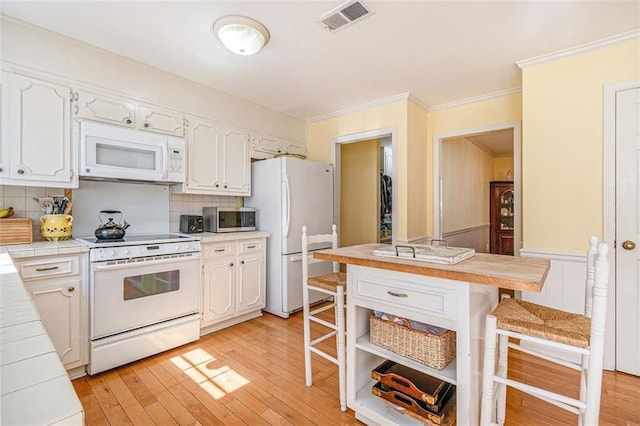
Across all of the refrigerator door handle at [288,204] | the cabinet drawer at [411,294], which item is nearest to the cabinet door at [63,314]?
the refrigerator door handle at [288,204]

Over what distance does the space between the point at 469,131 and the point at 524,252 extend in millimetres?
1546

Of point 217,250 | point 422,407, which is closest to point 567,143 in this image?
point 422,407

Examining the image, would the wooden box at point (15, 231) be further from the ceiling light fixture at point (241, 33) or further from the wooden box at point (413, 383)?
the wooden box at point (413, 383)

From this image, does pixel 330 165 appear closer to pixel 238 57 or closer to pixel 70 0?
pixel 238 57

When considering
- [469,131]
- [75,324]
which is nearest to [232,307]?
[75,324]

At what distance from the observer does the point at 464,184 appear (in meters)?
5.04

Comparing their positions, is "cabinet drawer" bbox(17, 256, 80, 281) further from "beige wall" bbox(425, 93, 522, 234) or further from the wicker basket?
"beige wall" bbox(425, 93, 522, 234)

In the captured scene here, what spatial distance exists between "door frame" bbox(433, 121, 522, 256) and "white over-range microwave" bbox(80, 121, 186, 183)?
288 centimetres

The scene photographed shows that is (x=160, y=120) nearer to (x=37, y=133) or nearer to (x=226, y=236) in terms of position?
(x=37, y=133)

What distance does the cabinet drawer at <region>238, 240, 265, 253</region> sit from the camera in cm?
323

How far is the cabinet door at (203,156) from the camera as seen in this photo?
9.99 ft

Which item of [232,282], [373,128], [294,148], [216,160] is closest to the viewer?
[232,282]

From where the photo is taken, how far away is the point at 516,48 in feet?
7.91

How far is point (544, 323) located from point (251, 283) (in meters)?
2.62
